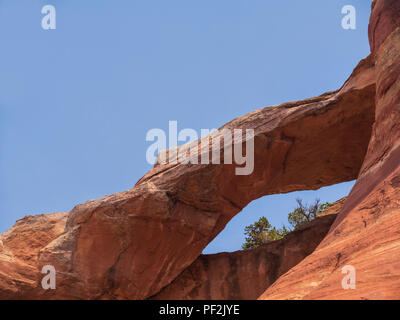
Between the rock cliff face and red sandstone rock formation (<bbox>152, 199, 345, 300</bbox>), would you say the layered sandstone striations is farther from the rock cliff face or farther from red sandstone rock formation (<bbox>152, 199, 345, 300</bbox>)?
red sandstone rock formation (<bbox>152, 199, 345, 300</bbox>)

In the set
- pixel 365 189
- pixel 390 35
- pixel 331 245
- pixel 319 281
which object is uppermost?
pixel 390 35

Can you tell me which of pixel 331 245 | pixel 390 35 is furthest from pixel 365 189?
pixel 390 35

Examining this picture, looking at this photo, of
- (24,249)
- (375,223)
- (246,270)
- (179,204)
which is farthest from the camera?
(246,270)

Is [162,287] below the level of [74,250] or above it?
below

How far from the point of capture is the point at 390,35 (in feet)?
33.0

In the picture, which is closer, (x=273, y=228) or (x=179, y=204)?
(x=179, y=204)

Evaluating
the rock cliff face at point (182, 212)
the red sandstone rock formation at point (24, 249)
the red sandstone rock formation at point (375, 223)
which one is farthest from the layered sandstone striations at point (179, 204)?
the red sandstone rock formation at point (375, 223)

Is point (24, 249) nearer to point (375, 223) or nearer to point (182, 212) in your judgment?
point (182, 212)

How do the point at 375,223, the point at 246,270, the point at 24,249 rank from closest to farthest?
the point at 375,223 < the point at 24,249 < the point at 246,270

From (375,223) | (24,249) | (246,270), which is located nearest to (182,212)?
(246,270)

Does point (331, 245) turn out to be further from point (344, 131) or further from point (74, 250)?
point (74, 250)

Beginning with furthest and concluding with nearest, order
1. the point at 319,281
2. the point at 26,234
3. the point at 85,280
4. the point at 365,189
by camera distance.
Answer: the point at 26,234 → the point at 85,280 → the point at 365,189 → the point at 319,281

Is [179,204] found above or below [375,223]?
above
